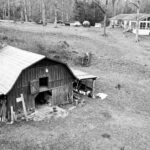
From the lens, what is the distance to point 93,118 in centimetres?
1745

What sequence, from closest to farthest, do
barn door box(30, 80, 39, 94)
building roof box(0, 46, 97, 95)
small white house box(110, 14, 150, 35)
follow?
building roof box(0, 46, 97, 95), barn door box(30, 80, 39, 94), small white house box(110, 14, 150, 35)

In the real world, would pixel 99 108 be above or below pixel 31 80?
below

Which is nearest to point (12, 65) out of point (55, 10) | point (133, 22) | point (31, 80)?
point (31, 80)

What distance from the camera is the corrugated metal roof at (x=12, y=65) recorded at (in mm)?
15789

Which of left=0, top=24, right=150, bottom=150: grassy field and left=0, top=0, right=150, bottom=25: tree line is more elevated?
left=0, top=0, right=150, bottom=25: tree line

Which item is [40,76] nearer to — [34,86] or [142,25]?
[34,86]

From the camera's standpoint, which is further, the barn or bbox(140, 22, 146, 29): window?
bbox(140, 22, 146, 29): window

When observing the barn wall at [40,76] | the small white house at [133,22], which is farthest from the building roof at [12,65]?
the small white house at [133,22]

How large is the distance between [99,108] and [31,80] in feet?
22.7

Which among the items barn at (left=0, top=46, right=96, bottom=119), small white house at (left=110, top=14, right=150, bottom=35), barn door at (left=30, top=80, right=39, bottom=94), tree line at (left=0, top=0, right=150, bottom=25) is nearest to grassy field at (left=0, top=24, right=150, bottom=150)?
barn at (left=0, top=46, right=96, bottom=119)

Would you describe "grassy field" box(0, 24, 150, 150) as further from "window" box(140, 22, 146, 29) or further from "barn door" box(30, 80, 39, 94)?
"window" box(140, 22, 146, 29)

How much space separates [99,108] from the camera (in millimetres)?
19328

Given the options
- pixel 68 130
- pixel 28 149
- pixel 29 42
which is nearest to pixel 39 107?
pixel 68 130

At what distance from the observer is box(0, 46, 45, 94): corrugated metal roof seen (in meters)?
15.8
